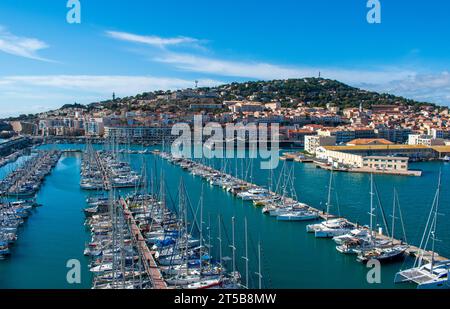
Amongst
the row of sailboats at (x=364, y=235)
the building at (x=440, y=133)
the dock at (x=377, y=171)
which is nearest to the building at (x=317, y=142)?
the dock at (x=377, y=171)

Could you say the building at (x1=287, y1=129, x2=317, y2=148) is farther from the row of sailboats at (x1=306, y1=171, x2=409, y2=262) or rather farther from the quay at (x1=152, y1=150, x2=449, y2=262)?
the row of sailboats at (x1=306, y1=171, x2=409, y2=262)

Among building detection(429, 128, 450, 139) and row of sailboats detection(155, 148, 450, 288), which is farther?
building detection(429, 128, 450, 139)

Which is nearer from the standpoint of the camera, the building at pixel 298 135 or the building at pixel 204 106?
the building at pixel 298 135

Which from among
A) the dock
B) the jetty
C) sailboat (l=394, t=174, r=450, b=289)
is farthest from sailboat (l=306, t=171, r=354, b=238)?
the jetty

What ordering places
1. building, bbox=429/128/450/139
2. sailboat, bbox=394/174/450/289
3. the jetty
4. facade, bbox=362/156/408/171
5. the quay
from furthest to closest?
building, bbox=429/128/450/139, facade, bbox=362/156/408/171, the jetty, the quay, sailboat, bbox=394/174/450/289

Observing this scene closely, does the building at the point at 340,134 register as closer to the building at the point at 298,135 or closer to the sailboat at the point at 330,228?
the building at the point at 298,135

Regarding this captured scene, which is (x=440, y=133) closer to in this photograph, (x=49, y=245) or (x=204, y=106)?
(x=204, y=106)

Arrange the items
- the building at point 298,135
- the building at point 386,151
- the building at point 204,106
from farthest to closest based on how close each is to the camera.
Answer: the building at point 204,106 → the building at point 298,135 → the building at point 386,151

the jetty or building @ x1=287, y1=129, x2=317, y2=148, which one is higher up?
building @ x1=287, y1=129, x2=317, y2=148

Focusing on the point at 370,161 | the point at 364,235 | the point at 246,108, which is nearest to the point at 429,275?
the point at 364,235
